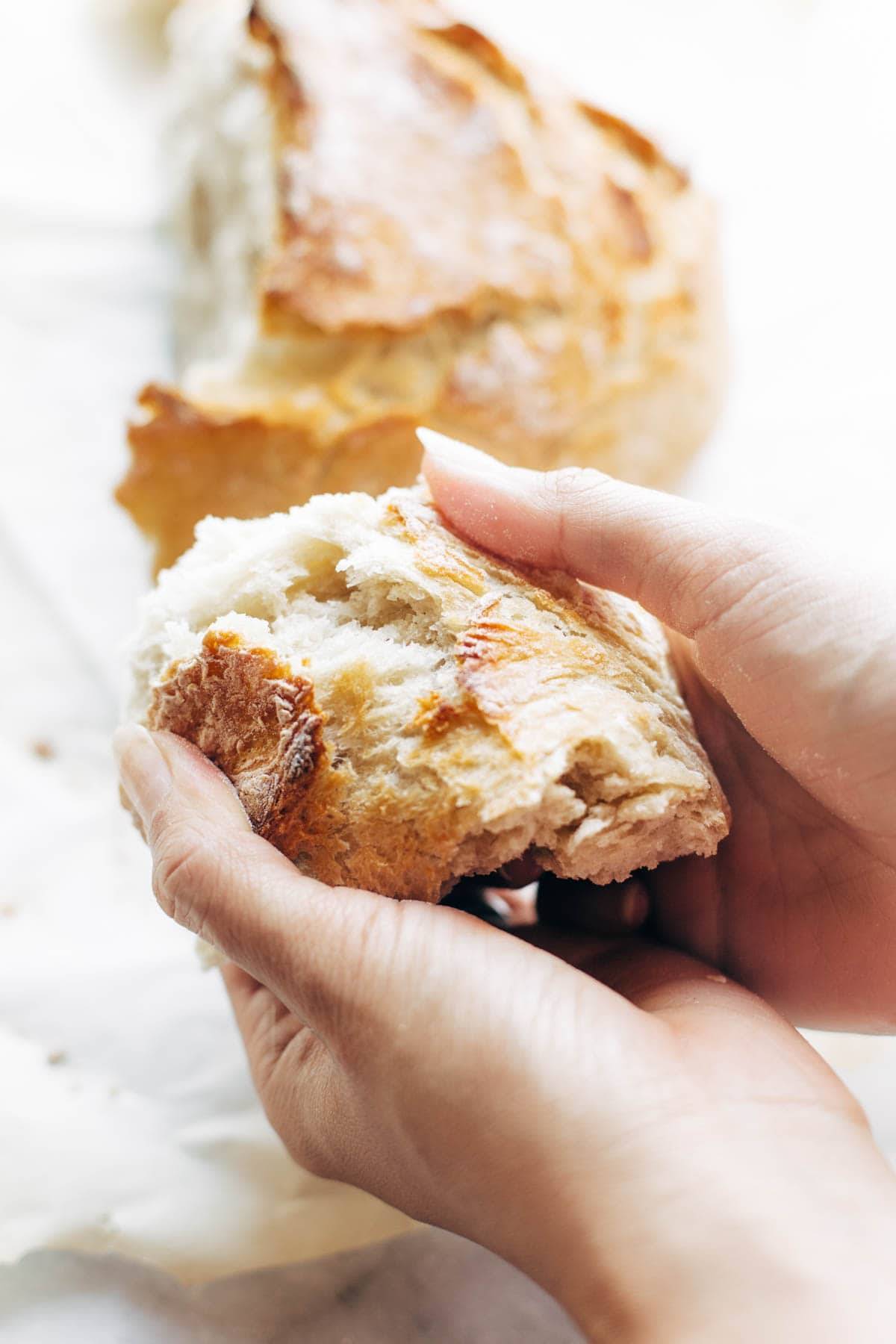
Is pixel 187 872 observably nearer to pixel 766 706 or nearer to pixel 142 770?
pixel 142 770

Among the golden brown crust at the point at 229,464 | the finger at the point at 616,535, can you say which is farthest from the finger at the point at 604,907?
the golden brown crust at the point at 229,464

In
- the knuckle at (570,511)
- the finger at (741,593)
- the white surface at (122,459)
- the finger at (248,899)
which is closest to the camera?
the finger at (248,899)

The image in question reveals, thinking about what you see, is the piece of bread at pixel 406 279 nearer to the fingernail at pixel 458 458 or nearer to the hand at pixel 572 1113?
the fingernail at pixel 458 458

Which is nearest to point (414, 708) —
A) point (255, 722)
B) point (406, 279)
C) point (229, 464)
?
point (255, 722)

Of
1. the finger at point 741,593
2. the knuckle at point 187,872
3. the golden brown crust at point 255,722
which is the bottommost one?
the knuckle at point 187,872

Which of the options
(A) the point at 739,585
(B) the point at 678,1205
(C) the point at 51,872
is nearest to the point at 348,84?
(A) the point at 739,585

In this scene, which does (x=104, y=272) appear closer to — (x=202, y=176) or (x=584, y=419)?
(x=202, y=176)
